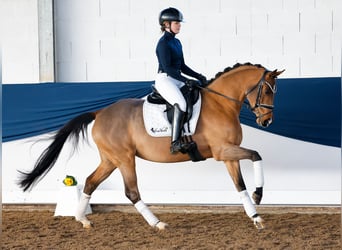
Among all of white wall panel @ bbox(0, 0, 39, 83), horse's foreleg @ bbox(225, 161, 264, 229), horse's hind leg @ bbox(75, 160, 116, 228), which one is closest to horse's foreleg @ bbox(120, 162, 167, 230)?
horse's hind leg @ bbox(75, 160, 116, 228)

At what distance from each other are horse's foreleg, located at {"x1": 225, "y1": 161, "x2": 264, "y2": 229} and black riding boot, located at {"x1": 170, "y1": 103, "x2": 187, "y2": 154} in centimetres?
40

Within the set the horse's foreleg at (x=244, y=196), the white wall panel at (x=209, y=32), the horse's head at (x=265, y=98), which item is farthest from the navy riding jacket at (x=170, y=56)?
the white wall panel at (x=209, y=32)

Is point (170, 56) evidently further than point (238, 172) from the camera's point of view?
Yes

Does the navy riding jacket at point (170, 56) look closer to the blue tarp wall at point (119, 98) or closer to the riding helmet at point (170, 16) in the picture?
the riding helmet at point (170, 16)

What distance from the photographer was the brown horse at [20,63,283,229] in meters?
4.92

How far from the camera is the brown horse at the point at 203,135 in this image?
4.92 m

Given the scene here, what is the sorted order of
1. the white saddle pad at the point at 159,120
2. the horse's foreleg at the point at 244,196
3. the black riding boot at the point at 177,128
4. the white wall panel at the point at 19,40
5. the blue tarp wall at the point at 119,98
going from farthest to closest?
the white wall panel at the point at 19,40 → the blue tarp wall at the point at 119,98 → the white saddle pad at the point at 159,120 → the black riding boot at the point at 177,128 → the horse's foreleg at the point at 244,196

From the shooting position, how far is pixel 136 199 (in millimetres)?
5172

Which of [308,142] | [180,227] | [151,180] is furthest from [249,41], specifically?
[180,227]

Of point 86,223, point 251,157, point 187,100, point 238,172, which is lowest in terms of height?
point 86,223

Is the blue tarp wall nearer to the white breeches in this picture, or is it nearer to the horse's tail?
the horse's tail

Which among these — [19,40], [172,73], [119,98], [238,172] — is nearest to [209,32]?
[119,98]

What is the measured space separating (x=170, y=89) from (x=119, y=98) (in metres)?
1.41

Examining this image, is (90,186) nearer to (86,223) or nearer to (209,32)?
(86,223)
